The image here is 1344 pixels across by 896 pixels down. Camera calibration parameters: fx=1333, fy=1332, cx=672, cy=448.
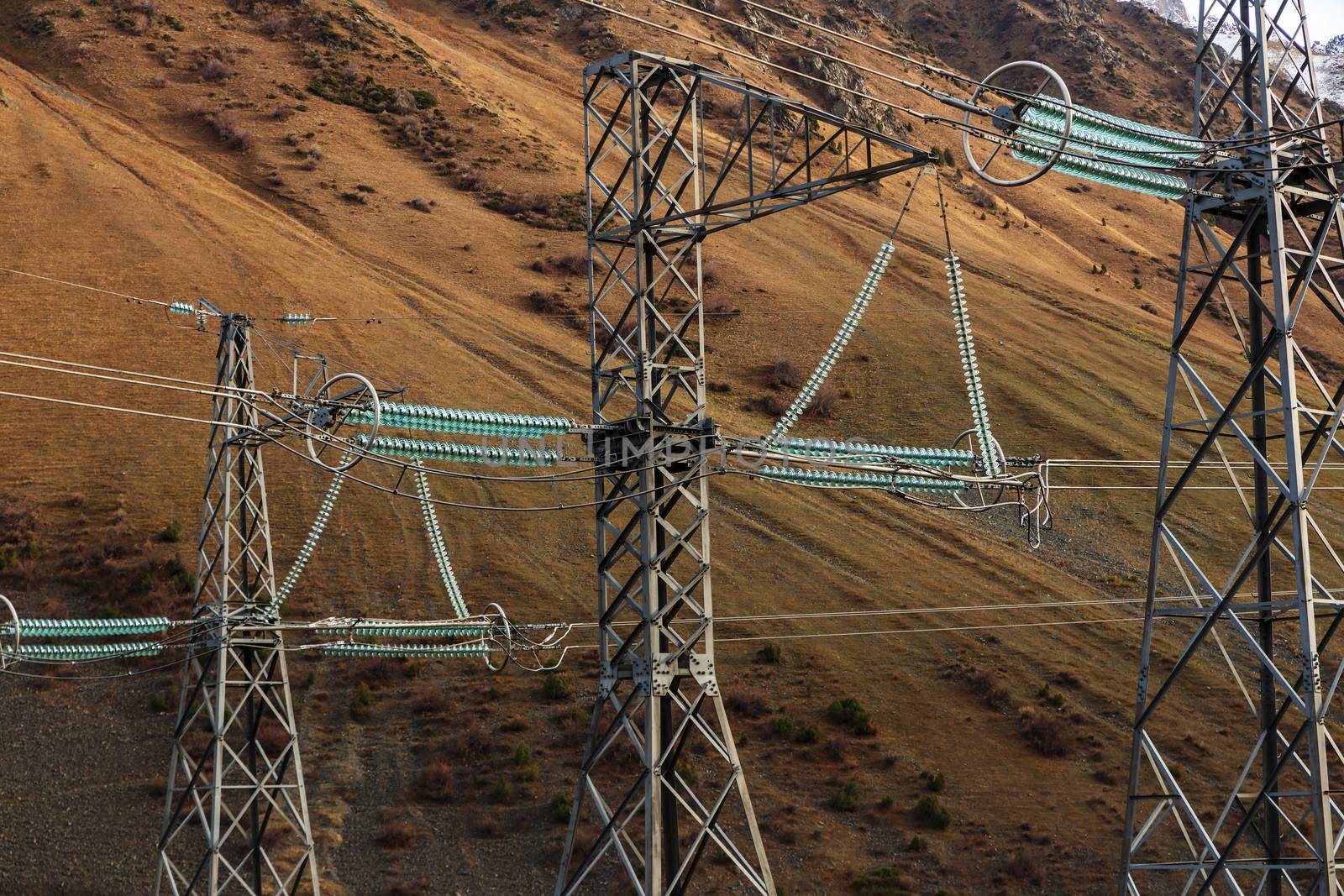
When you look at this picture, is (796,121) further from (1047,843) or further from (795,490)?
(1047,843)

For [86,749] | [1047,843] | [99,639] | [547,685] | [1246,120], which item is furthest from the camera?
[99,639]

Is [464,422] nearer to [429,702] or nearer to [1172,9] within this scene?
[429,702]

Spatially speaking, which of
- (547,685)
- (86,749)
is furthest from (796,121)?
(86,749)

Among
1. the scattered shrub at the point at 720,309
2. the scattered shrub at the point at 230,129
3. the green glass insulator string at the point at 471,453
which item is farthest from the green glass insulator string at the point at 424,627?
the scattered shrub at the point at 230,129

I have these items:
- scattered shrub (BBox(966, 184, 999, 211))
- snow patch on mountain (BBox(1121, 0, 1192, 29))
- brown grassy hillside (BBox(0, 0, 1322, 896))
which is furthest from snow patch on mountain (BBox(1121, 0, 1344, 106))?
brown grassy hillside (BBox(0, 0, 1322, 896))

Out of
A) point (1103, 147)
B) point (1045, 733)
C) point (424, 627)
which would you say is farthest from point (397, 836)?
point (1103, 147)

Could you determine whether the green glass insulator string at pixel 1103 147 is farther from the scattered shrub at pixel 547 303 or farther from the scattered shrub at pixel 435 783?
the scattered shrub at pixel 547 303
